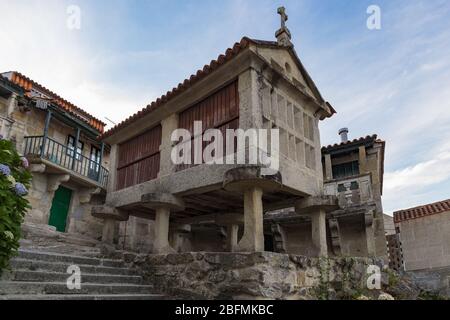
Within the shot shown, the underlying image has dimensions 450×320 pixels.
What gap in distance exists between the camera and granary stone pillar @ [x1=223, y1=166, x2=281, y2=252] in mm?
4488

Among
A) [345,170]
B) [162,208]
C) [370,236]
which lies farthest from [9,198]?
[345,170]

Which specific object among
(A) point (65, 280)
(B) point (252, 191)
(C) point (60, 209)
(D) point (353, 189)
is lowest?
(A) point (65, 280)

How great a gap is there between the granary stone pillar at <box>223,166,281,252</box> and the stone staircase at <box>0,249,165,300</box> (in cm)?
166

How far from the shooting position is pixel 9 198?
3520 mm

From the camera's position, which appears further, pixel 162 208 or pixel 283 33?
pixel 283 33

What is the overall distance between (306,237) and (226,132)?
749 cm

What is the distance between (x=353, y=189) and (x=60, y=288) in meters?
8.90

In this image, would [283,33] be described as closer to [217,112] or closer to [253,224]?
[217,112]

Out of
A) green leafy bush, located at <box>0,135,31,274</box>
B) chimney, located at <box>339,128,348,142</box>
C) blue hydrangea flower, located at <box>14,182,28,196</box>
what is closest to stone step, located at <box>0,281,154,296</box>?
green leafy bush, located at <box>0,135,31,274</box>

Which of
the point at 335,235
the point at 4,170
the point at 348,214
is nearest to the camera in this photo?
the point at 4,170

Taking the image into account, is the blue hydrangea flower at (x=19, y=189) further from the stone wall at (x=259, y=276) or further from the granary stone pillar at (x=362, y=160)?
the granary stone pillar at (x=362, y=160)

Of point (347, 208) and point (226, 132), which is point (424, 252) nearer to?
point (347, 208)

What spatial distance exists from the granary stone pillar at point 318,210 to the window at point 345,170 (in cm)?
668
